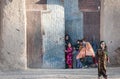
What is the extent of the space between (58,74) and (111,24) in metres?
2.88

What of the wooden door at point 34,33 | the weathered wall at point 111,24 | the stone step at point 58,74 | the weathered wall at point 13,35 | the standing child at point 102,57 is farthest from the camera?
the wooden door at point 34,33

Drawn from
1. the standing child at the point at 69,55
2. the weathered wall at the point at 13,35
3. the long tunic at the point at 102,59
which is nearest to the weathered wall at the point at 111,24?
the standing child at the point at 69,55

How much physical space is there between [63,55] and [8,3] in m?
2.75

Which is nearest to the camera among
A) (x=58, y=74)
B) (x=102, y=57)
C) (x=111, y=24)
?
(x=102, y=57)

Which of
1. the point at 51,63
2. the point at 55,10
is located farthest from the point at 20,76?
the point at 55,10

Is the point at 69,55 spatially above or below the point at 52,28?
below

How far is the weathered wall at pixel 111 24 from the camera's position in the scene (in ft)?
52.4

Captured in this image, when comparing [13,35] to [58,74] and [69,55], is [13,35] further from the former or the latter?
[58,74]

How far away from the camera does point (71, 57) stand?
53.0 feet

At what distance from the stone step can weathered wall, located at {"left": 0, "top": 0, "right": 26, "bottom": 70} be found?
501 millimetres

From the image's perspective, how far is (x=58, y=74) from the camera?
14.7 meters

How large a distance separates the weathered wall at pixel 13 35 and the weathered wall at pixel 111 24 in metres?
2.93

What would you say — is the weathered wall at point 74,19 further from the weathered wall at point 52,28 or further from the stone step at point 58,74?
the stone step at point 58,74

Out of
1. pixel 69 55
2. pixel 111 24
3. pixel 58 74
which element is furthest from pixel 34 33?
pixel 111 24
